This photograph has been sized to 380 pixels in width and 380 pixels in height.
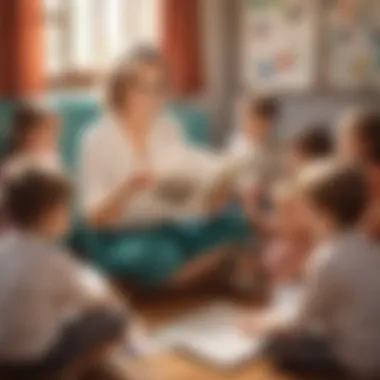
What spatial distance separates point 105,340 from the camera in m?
1.49

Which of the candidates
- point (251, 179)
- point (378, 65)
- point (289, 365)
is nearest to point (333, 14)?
point (378, 65)

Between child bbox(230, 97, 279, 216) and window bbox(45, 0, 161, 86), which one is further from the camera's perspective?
child bbox(230, 97, 279, 216)

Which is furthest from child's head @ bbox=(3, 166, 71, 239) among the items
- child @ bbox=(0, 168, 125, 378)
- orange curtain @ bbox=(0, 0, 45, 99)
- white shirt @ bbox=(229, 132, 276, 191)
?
white shirt @ bbox=(229, 132, 276, 191)

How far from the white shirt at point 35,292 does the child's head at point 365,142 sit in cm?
40

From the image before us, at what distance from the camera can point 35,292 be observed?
148 centimetres

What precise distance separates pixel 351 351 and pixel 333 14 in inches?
19.4

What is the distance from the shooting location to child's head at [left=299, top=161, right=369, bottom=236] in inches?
59.5

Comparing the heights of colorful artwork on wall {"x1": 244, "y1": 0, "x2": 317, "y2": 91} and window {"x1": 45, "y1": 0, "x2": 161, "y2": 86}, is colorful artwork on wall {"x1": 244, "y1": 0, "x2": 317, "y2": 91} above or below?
above

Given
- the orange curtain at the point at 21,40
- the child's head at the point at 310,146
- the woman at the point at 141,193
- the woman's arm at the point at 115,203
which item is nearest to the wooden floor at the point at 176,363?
the woman at the point at 141,193

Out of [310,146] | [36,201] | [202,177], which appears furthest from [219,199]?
[36,201]

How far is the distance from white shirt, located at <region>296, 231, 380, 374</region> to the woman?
0.43ft

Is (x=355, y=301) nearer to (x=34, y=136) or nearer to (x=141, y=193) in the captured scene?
(x=141, y=193)

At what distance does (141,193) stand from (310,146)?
0.26 m

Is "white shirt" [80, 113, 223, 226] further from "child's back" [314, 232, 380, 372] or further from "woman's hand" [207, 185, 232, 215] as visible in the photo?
"child's back" [314, 232, 380, 372]
